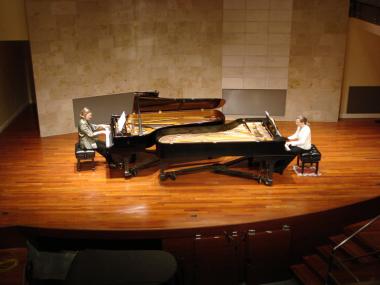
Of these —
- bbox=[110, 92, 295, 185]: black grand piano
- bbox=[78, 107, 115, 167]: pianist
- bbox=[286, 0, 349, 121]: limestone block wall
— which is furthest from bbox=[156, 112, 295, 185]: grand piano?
bbox=[286, 0, 349, 121]: limestone block wall

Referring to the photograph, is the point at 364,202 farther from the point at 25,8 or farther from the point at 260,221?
the point at 25,8

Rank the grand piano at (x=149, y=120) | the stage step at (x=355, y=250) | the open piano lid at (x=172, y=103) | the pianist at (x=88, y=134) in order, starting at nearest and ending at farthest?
1. the stage step at (x=355, y=250)
2. the grand piano at (x=149, y=120)
3. the pianist at (x=88, y=134)
4. the open piano lid at (x=172, y=103)

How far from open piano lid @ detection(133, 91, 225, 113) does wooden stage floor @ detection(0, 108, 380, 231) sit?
1.08m

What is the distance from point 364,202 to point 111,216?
11.8 ft

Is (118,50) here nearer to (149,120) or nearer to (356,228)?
(149,120)

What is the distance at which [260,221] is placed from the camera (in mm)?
5844

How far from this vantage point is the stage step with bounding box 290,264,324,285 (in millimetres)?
5480

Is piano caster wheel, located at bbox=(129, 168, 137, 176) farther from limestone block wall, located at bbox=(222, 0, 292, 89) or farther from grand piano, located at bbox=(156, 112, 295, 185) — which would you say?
limestone block wall, located at bbox=(222, 0, 292, 89)

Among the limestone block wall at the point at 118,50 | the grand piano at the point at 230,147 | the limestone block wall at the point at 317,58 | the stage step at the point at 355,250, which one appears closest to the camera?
the stage step at the point at 355,250

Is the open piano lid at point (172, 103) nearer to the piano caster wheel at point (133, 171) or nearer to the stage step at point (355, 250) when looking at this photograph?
the piano caster wheel at point (133, 171)

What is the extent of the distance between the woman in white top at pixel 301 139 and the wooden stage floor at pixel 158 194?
52cm

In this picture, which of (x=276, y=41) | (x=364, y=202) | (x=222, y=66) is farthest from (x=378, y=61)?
(x=364, y=202)

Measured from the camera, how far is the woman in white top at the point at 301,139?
6.93 m

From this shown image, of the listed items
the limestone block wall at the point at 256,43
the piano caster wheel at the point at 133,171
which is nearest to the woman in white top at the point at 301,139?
the piano caster wheel at the point at 133,171
